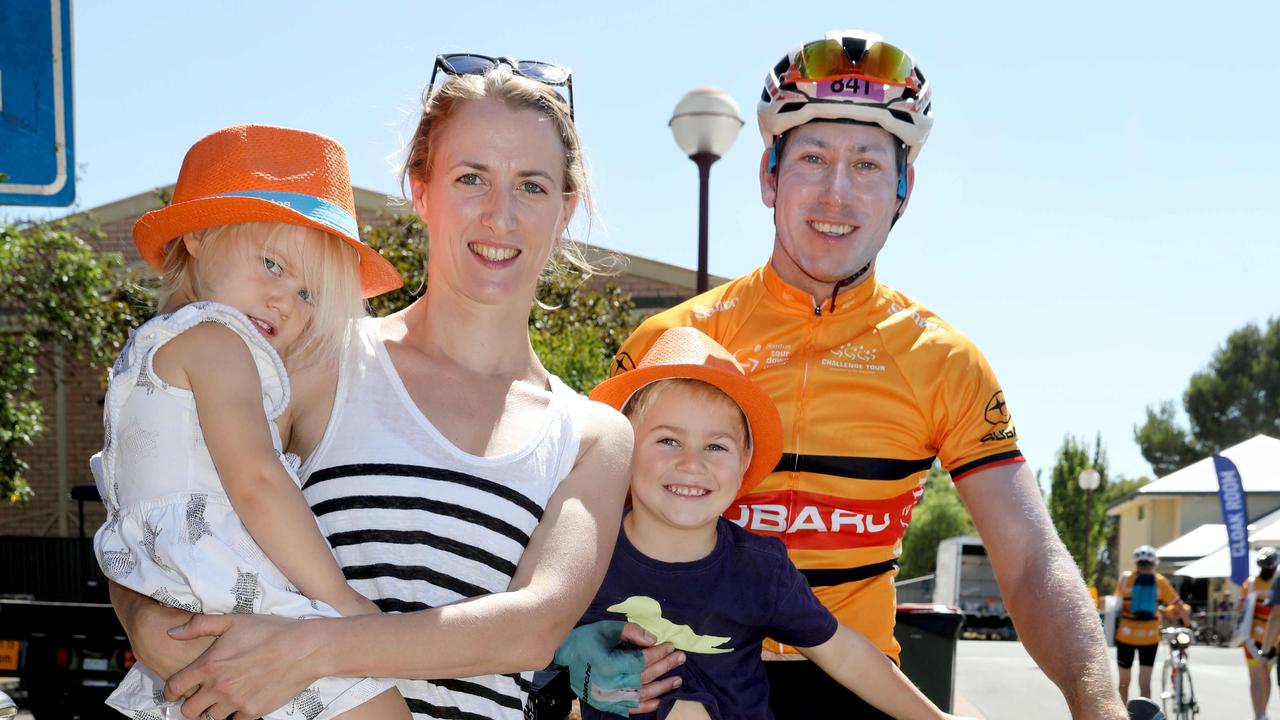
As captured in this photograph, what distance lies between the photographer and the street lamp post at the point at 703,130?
10.8m

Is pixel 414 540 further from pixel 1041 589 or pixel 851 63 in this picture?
pixel 851 63

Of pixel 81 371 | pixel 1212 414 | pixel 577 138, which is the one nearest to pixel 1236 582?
pixel 81 371

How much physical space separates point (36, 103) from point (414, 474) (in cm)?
292

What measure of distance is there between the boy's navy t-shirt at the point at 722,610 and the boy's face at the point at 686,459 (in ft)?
0.45

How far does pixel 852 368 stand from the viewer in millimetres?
3594

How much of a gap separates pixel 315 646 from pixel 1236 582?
2657 centimetres

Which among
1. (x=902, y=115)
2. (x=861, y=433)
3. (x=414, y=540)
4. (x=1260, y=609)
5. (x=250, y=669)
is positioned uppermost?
(x=902, y=115)

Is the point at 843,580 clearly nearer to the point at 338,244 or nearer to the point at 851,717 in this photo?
the point at 851,717

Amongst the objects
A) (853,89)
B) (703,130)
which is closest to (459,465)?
(853,89)

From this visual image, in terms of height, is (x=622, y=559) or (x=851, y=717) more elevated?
(x=622, y=559)

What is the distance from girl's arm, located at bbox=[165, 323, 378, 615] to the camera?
2.30 m

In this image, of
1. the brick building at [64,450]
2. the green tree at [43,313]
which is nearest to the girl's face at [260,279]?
the green tree at [43,313]

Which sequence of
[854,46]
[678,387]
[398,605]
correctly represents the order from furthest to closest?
[854,46] → [678,387] → [398,605]

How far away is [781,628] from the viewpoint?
122 inches
